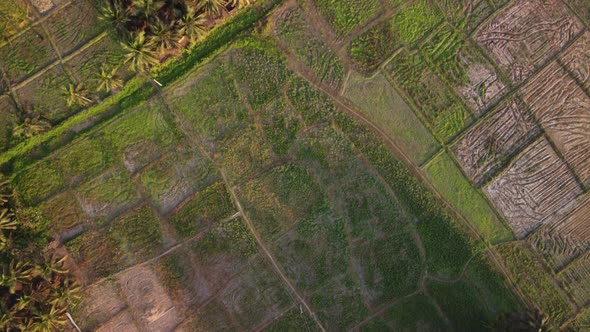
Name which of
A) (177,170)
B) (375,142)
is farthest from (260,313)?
(375,142)

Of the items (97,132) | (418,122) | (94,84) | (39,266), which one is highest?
(94,84)

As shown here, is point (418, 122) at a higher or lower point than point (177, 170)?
lower

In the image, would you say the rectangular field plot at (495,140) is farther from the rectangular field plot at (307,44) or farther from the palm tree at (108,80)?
the palm tree at (108,80)

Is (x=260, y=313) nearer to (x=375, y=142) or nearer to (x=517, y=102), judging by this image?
(x=375, y=142)

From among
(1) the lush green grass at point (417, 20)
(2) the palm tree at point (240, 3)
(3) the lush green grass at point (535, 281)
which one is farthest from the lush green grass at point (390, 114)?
(3) the lush green grass at point (535, 281)

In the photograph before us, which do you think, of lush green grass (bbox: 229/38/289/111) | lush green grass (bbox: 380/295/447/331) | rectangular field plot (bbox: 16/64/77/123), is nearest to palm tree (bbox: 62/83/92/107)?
rectangular field plot (bbox: 16/64/77/123)
